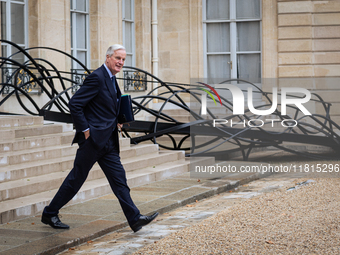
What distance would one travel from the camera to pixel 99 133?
453 cm

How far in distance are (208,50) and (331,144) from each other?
644 cm

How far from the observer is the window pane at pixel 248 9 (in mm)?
15070

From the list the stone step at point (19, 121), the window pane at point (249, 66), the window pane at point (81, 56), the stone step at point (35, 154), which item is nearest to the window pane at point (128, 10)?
the window pane at point (81, 56)

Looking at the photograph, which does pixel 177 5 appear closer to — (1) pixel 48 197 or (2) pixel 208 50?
(2) pixel 208 50

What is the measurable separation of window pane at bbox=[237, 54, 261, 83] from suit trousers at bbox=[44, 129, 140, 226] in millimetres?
11030

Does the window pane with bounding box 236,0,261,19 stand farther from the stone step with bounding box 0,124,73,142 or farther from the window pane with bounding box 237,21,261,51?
the stone step with bounding box 0,124,73,142

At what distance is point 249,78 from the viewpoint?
15250 mm

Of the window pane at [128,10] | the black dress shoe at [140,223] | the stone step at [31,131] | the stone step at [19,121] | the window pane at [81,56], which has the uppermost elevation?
the window pane at [128,10]

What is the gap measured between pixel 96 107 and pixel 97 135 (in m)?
0.25

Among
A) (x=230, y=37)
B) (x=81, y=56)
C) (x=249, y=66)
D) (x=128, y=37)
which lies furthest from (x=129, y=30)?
(x=249, y=66)

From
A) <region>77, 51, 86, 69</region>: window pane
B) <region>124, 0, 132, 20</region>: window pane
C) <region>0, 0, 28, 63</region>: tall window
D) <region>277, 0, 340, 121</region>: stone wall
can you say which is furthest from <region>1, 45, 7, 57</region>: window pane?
<region>277, 0, 340, 121</region>: stone wall

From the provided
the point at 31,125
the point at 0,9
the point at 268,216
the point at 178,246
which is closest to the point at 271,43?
the point at 0,9

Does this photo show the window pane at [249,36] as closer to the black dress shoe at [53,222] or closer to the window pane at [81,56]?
the window pane at [81,56]

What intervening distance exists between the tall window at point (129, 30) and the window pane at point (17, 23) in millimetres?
3639
